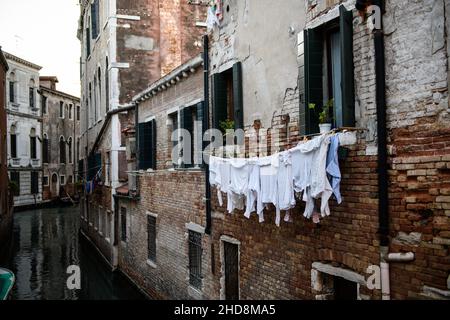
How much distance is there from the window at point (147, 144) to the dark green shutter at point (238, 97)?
16.7 ft

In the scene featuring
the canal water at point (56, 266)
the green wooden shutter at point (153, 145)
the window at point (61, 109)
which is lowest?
the canal water at point (56, 266)

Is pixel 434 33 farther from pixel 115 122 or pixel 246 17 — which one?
pixel 115 122

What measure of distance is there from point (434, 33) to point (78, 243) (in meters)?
20.8

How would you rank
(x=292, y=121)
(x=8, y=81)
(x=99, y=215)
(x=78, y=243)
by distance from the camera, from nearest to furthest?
1. (x=292, y=121)
2. (x=99, y=215)
3. (x=78, y=243)
4. (x=8, y=81)

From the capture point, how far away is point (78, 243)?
73.1 feet

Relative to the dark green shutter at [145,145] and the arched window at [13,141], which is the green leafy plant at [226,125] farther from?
the arched window at [13,141]

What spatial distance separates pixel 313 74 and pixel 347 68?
653 mm

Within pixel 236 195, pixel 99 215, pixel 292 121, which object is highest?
pixel 292 121

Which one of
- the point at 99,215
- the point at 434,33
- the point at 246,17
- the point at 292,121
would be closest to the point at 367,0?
the point at 434,33

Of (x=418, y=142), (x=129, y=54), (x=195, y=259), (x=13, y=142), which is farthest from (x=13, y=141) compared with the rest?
(x=418, y=142)

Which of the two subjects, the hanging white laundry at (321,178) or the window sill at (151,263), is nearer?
the hanging white laundry at (321,178)

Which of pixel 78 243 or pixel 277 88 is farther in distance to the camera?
pixel 78 243

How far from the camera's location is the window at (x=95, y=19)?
65.7 feet

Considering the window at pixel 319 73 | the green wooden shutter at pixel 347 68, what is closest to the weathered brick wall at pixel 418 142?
the green wooden shutter at pixel 347 68
